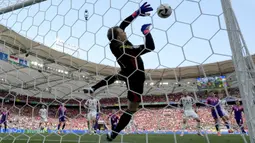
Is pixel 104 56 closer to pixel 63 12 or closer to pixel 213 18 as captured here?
pixel 63 12

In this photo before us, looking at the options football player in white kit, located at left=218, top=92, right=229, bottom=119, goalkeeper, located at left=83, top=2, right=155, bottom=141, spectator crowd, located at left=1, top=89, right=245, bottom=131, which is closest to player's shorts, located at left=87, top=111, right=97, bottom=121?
spectator crowd, located at left=1, top=89, right=245, bottom=131

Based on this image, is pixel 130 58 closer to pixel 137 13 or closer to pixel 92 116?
pixel 137 13

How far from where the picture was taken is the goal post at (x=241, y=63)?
3.86 feet

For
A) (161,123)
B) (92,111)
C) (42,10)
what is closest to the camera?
(42,10)

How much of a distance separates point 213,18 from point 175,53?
38 centimetres

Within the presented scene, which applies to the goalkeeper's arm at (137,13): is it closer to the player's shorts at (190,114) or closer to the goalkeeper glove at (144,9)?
the goalkeeper glove at (144,9)

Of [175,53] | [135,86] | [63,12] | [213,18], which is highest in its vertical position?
[63,12]

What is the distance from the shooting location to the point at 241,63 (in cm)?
123

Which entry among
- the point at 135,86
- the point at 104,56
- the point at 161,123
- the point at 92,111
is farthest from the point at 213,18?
the point at 161,123

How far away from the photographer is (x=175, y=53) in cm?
152

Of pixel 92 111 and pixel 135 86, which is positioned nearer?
pixel 135 86

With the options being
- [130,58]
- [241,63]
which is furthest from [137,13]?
[241,63]

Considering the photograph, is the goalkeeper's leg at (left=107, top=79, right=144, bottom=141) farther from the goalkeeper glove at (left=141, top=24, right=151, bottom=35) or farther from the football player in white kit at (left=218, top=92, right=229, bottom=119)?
the football player in white kit at (left=218, top=92, right=229, bottom=119)

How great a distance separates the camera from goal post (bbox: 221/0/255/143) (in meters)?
1.18
